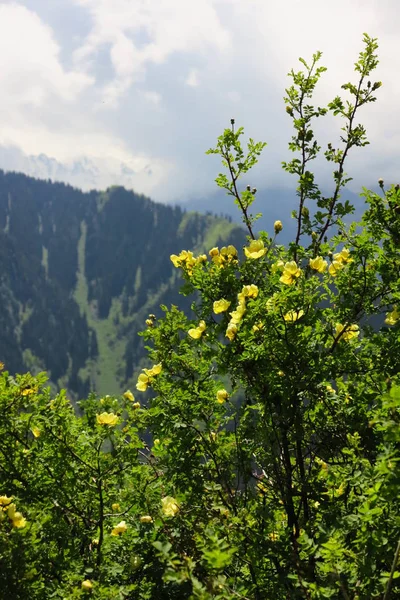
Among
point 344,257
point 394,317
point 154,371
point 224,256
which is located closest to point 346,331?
point 394,317

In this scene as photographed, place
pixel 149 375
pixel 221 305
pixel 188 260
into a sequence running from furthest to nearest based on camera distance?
pixel 188 260 → pixel 149 375 → pixel 221 305

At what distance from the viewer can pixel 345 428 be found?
205 inches

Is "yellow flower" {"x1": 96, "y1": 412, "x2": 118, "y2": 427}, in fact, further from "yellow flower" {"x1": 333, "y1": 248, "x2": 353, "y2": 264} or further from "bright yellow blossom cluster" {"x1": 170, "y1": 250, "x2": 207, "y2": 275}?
"yellow flower" {"x1": 333, "y1": 248, "x2": 353, "y2": 264}

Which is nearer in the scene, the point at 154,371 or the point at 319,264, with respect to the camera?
the point at 319,264

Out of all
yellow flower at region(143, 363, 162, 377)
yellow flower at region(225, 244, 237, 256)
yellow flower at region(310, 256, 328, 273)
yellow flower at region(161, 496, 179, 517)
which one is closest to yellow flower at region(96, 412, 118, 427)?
yellow flower at region(143, 363, 162, 377)

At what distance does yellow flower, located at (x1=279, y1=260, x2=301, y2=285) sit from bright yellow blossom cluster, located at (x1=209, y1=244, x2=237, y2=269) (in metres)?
0.87

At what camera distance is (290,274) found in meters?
4.36

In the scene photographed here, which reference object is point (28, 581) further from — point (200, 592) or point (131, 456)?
point (200, 592)

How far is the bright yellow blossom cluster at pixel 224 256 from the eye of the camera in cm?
508

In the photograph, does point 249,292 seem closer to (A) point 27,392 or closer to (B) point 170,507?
(B) point 170,507

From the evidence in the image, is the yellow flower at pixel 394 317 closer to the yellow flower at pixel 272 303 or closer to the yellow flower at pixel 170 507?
the yellow flower at pixel 272 303

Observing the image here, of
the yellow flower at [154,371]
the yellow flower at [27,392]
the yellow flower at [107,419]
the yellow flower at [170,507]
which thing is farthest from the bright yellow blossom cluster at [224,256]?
the yellow flower at [27,392]

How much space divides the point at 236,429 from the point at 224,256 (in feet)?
6.42

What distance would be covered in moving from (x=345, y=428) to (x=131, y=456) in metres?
2.47
